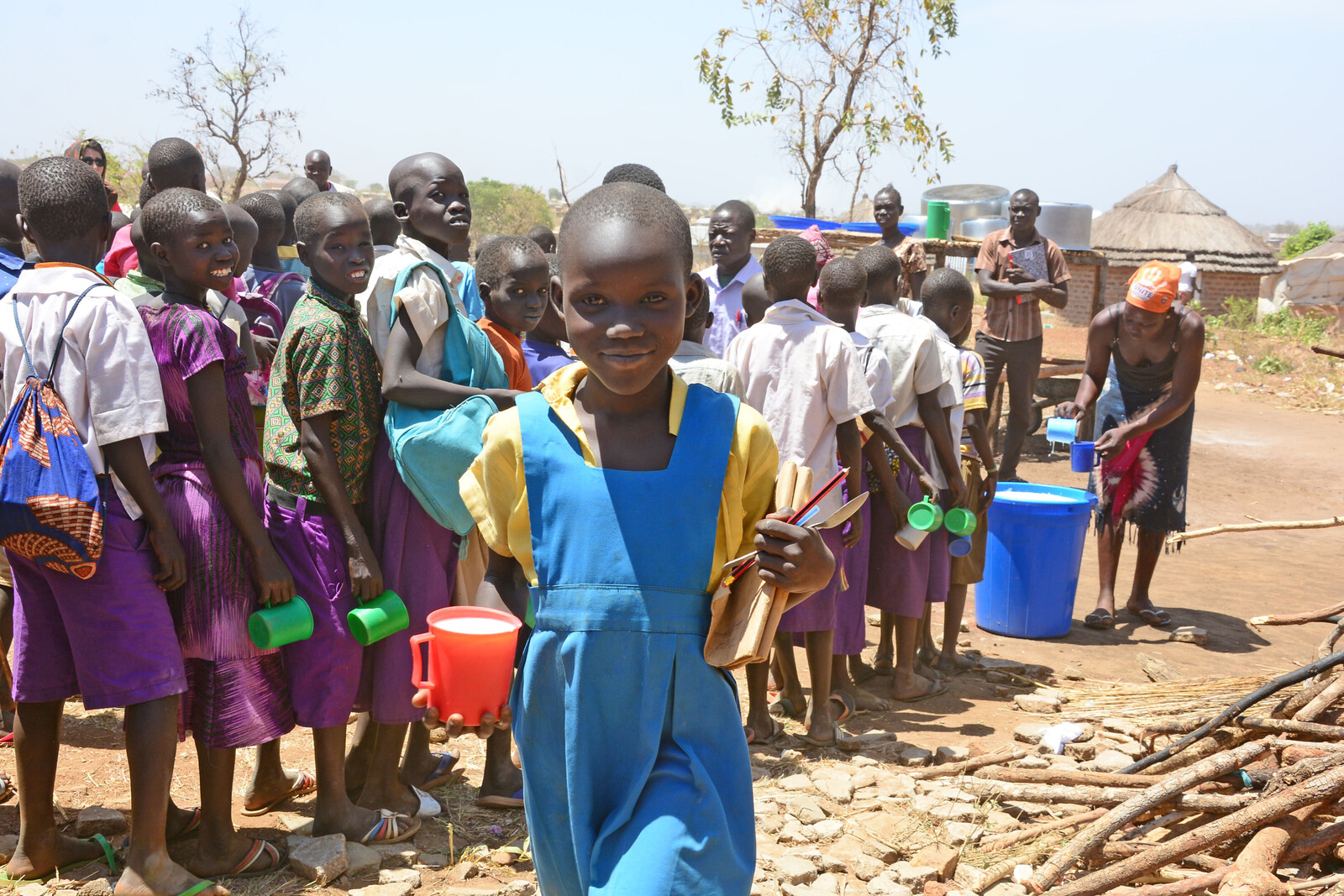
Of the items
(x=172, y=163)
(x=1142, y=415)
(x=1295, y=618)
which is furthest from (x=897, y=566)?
(x=172, y=163)

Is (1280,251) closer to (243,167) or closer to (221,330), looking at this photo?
(243,167)

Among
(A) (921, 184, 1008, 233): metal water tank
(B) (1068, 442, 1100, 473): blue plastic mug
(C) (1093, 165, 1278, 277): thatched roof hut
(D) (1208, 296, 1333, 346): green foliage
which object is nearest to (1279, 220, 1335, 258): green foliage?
(C) (1093, 165, 1278, 277): thatched roof hut

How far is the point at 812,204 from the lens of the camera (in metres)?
15.8

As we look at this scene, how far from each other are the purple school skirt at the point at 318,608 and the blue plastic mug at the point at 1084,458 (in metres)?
4.52

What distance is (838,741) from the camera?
13.7 ft

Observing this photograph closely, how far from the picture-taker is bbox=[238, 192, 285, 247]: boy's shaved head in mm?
5039

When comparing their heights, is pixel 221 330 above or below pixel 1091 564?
above

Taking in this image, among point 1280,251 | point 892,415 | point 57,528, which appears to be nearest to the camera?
point 57,528

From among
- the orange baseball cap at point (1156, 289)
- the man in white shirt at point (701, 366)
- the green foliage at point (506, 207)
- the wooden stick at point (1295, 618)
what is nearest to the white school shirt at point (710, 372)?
the man in white shirt at point (701, 366)

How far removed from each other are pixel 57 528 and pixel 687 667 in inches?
64.8

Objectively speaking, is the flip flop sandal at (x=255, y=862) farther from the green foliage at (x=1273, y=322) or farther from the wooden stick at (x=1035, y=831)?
the green foliage at (x=1273, y=322)

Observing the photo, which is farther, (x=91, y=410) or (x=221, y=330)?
(x=221, y=330)

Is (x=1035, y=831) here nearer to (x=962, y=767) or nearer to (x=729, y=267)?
(x=962, y=767)

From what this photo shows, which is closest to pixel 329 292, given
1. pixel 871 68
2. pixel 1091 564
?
pixel 1091 564
